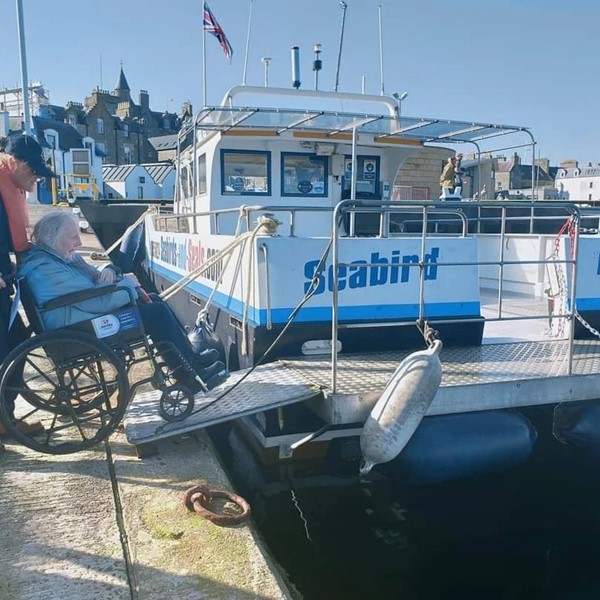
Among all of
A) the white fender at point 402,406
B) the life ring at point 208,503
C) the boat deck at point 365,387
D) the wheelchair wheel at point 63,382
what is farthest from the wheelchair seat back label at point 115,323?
the white fender at point 402,406

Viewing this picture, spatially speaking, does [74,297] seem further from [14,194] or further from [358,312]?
[358,312]

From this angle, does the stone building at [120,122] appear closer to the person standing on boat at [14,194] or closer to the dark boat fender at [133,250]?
the dark boat fender at [133,250]

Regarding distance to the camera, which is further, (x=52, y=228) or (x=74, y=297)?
(x=52, y=228)

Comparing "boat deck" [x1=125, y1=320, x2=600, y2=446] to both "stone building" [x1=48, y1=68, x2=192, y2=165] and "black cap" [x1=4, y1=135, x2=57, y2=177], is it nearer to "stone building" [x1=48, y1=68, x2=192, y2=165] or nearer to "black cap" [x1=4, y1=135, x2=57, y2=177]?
"black cap" [x1=4, y1=135, x2=57, y2=177]

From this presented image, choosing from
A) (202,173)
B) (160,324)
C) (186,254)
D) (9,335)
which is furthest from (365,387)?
(202,173)

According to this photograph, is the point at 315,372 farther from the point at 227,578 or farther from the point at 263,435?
the point at 227,578

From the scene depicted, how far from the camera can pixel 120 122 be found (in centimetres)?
6138

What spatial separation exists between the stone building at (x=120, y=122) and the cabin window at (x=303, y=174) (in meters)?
50.3

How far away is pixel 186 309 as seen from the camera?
21.7 ft

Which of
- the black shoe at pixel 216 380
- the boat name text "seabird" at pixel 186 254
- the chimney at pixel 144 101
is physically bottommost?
the black shoe at pixel 216 380

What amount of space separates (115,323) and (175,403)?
2.11 feet

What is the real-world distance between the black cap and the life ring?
85.0 inches

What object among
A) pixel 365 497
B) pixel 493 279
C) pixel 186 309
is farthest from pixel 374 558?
pixel 493 279

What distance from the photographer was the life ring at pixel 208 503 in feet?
9.98
